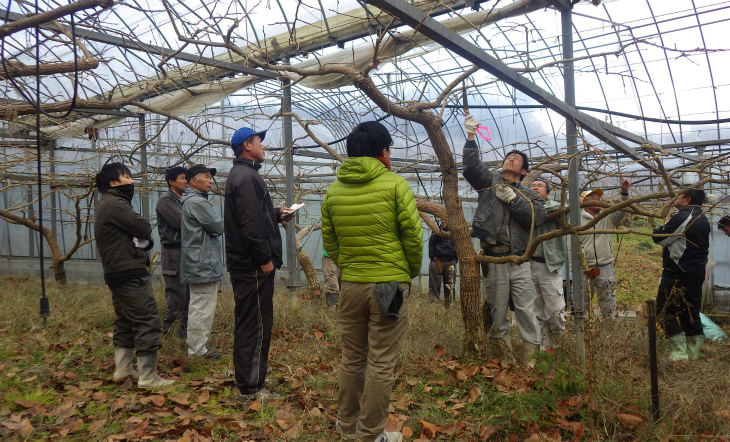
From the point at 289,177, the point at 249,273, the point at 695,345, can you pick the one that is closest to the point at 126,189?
the point at 249,273

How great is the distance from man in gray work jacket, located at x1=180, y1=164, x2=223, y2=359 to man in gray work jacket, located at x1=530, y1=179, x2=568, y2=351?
3178mm

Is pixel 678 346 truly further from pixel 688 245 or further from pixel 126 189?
pixel 126 189

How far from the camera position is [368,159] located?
3131mm

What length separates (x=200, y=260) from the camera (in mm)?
5000

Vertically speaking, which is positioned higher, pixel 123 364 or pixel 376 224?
pixel 376 224

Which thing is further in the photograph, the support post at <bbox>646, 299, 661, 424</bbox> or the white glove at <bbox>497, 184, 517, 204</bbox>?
the white glove at <bbox>497, 184, 517, 204</bbox>

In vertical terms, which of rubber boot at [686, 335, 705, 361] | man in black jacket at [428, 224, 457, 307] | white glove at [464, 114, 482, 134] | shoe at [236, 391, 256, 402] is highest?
white glove at [464, 114, 482, 134]

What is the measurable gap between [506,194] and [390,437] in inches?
91.0

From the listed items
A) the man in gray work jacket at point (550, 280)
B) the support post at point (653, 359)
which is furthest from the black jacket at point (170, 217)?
the support post at point (653, 359)

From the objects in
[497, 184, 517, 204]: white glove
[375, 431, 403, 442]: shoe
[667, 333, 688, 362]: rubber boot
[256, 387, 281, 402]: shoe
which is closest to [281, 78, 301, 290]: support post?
[256, 387, 281, 402]: shoe

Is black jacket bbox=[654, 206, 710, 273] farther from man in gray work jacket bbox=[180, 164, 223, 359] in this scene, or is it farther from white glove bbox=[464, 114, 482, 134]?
man in gray work jacket bbox=[180, 164, 223, 359]

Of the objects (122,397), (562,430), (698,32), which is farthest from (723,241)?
(122,397)

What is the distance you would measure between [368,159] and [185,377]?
2.70 m

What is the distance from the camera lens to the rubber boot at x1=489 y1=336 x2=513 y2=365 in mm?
4441
